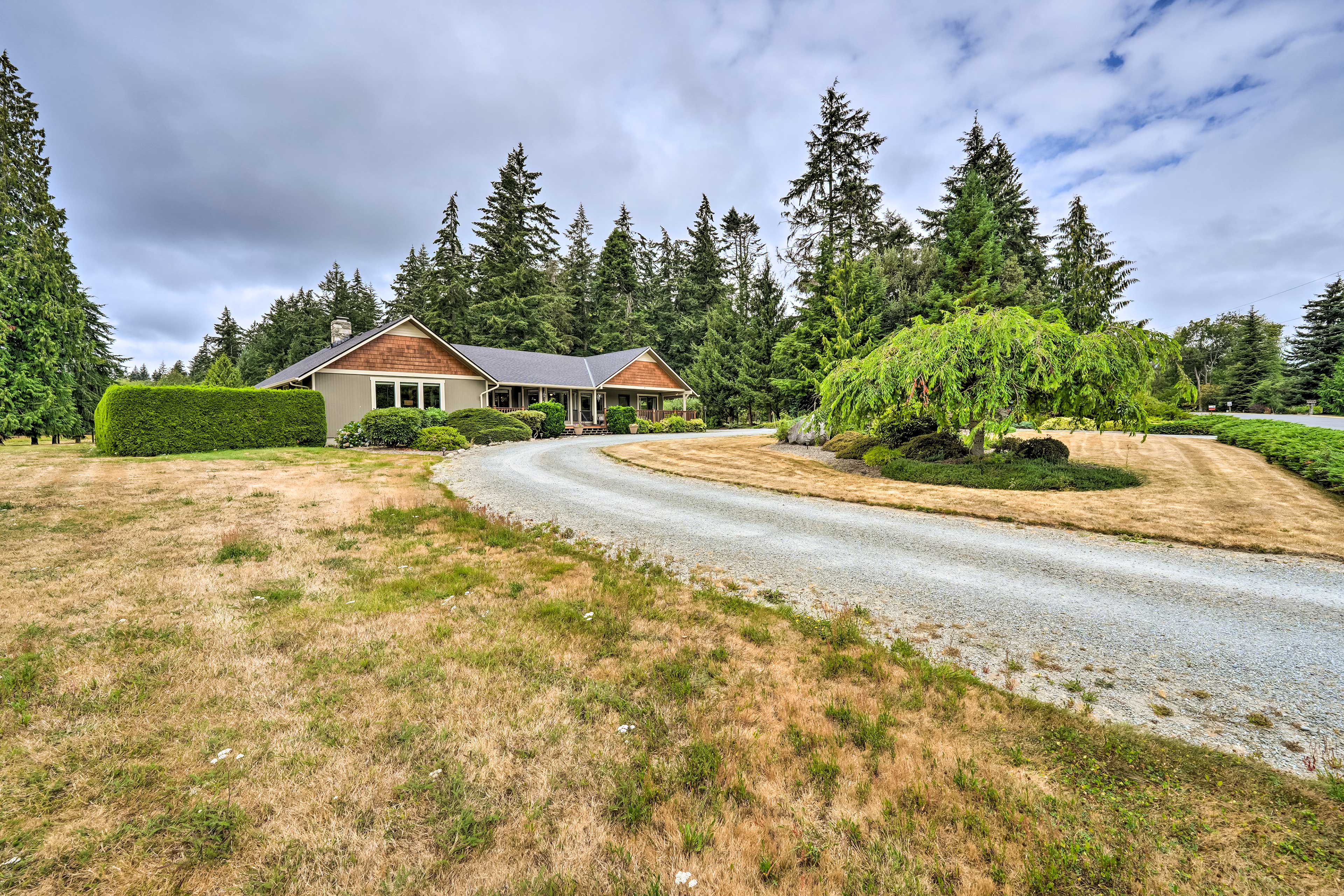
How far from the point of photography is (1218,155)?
17219mm

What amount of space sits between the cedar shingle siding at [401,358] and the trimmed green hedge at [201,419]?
11.5ft

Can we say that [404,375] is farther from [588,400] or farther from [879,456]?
[879,456]

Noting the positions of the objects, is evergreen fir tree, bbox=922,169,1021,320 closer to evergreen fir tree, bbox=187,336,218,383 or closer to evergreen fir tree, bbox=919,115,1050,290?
evergreen fir tree, bbox=919,115,1050,290

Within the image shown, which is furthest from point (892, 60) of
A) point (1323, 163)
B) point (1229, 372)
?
point (1229, 372)

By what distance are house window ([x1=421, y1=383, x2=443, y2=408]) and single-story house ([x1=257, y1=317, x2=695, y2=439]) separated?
0.11 ft

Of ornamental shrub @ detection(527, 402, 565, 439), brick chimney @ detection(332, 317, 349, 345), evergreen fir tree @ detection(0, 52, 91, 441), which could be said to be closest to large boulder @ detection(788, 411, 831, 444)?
ornamental shrub @ detection(527, 402, 565, 439)

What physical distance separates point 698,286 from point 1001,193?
23.8 metres

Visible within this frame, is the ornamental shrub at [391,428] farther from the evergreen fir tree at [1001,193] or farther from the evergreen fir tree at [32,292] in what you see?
the evergreen fir tree at [1001,193]

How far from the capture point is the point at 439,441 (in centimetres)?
1808

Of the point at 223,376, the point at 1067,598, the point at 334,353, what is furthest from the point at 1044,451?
the point at 223,376

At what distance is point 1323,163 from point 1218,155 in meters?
2.82

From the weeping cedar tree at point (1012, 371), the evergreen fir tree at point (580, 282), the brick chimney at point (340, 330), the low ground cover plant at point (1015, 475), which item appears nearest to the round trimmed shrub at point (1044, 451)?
the low ground cover plant at point (1015, 475)

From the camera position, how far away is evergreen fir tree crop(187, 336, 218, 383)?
209ft

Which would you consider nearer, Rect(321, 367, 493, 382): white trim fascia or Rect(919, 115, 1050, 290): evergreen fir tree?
Rect(321, 367, 493, 382): white trim fascia
